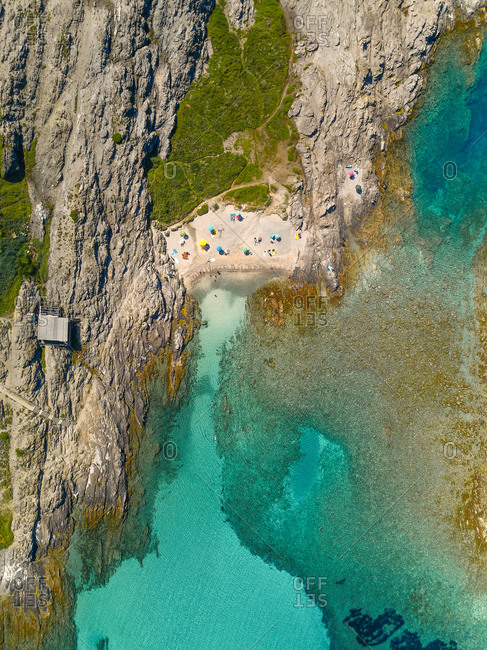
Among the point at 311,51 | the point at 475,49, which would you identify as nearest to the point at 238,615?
the point at 311,51

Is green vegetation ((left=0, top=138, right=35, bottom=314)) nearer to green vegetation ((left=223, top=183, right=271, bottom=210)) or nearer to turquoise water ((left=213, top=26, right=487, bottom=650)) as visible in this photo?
green vegetation ((left=223, top=183, right=271, bottom=210))

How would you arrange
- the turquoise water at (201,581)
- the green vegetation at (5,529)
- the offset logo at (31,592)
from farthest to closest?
the turquoise water at (201,581) → the offset logo at (31,592) → the green vegetation at (5,529)

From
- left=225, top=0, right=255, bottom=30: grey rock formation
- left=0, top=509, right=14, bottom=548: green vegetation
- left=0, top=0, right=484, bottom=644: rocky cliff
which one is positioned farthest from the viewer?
left=225, top=0, right=255, bottom=30: grey rock formation

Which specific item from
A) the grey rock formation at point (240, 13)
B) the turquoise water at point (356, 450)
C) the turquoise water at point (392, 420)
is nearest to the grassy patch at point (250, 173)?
the turquoise water at point (356, 450)

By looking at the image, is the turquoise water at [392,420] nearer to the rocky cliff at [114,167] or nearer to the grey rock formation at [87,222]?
the rocky cliff at [114,167]

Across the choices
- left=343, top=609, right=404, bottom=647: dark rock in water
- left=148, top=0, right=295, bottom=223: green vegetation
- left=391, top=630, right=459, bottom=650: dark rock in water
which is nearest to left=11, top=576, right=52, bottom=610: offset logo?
left=343, top=609, right=404, bottom=647: dark rock in water

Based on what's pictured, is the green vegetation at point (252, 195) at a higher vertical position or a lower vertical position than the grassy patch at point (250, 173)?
lower
